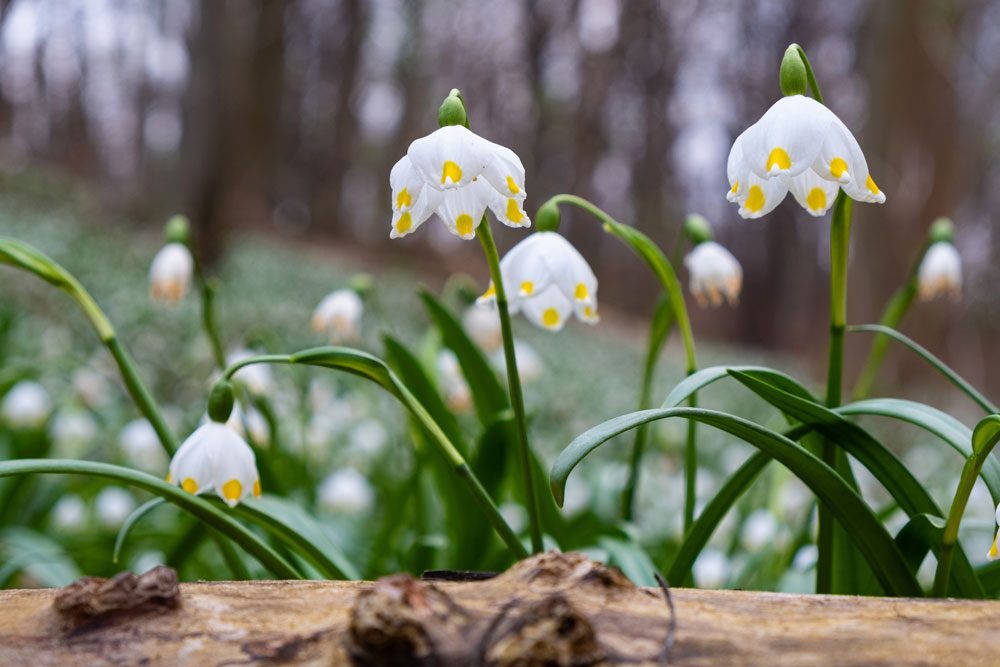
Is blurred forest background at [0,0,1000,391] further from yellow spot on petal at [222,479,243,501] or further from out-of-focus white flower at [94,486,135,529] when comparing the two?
yellow spot on petal at [222,479,243,501]

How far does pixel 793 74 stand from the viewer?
3.45 ft

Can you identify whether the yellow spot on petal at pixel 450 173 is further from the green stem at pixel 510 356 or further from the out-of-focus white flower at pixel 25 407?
the out-of-focus white flower at pixel 25 407

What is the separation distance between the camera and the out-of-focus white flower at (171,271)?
6.22 ft

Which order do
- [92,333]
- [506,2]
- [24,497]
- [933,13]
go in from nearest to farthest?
1. [24,497]
2. [92,333]
3. [933,13]
4. [506,2]

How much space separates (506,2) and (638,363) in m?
9.63

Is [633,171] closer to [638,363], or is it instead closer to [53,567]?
[638,363]

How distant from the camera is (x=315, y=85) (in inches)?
813

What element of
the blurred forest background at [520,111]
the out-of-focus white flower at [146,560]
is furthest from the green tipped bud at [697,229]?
the blurred forest background at [520,111]

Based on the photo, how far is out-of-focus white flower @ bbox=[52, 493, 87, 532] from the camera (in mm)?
2662

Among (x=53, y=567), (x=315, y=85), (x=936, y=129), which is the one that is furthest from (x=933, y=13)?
(x=315, y=85)

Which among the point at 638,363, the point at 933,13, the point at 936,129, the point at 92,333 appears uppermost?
the point at 933,13

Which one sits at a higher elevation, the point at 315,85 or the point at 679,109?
the point at 315,85

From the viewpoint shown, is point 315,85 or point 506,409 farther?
point 315,85

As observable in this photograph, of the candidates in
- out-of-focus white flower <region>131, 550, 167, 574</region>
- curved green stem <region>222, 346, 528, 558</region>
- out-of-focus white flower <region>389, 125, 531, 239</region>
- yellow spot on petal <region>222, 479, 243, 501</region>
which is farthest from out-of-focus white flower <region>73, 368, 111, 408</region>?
out-of-focus white flower <region>389, 125, 531, 239</region>
